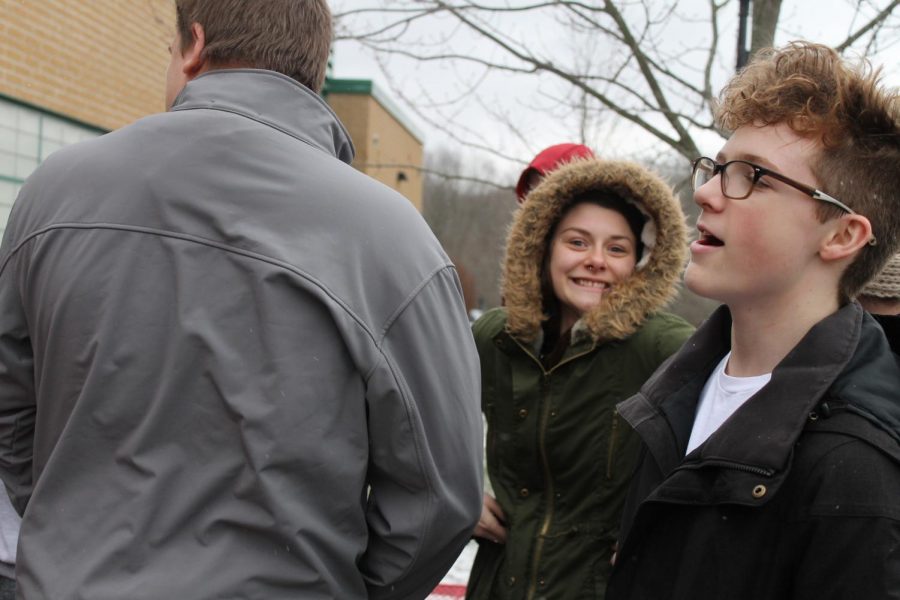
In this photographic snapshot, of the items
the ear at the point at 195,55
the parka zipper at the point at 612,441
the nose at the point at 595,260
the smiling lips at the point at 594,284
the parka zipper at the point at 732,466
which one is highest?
the ear at the point at 195,55

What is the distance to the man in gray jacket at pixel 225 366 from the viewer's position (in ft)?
4.61

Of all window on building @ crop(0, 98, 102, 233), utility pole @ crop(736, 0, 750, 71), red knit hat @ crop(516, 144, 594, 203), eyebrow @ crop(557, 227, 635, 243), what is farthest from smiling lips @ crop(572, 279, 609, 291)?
window on building @ crop(0, 98, 102, 233)

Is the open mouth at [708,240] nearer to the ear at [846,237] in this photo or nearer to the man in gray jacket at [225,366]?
the ear at [846,237]

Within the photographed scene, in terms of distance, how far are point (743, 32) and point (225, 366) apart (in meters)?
4.98

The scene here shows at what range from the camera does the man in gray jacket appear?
1.41 meters

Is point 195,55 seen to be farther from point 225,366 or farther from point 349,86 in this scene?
point 349,86

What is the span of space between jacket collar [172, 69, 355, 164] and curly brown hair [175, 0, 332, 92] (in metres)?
0.06

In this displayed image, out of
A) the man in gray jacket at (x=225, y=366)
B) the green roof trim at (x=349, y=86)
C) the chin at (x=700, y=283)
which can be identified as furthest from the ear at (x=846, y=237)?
the green roof trim at (x=349, y=86)

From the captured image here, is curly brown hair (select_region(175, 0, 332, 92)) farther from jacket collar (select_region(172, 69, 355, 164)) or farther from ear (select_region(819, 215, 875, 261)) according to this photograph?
ear (select_region(819, 215, 875, 261))

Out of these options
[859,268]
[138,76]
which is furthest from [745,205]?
[138,76]

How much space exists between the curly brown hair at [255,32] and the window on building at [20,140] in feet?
18.6

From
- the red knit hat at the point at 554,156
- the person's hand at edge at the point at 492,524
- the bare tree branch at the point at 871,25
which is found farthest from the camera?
the bare tree branch at the point at 871,25

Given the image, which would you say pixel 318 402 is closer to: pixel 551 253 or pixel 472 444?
pixel 472 444

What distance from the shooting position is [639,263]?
295 centimetres
